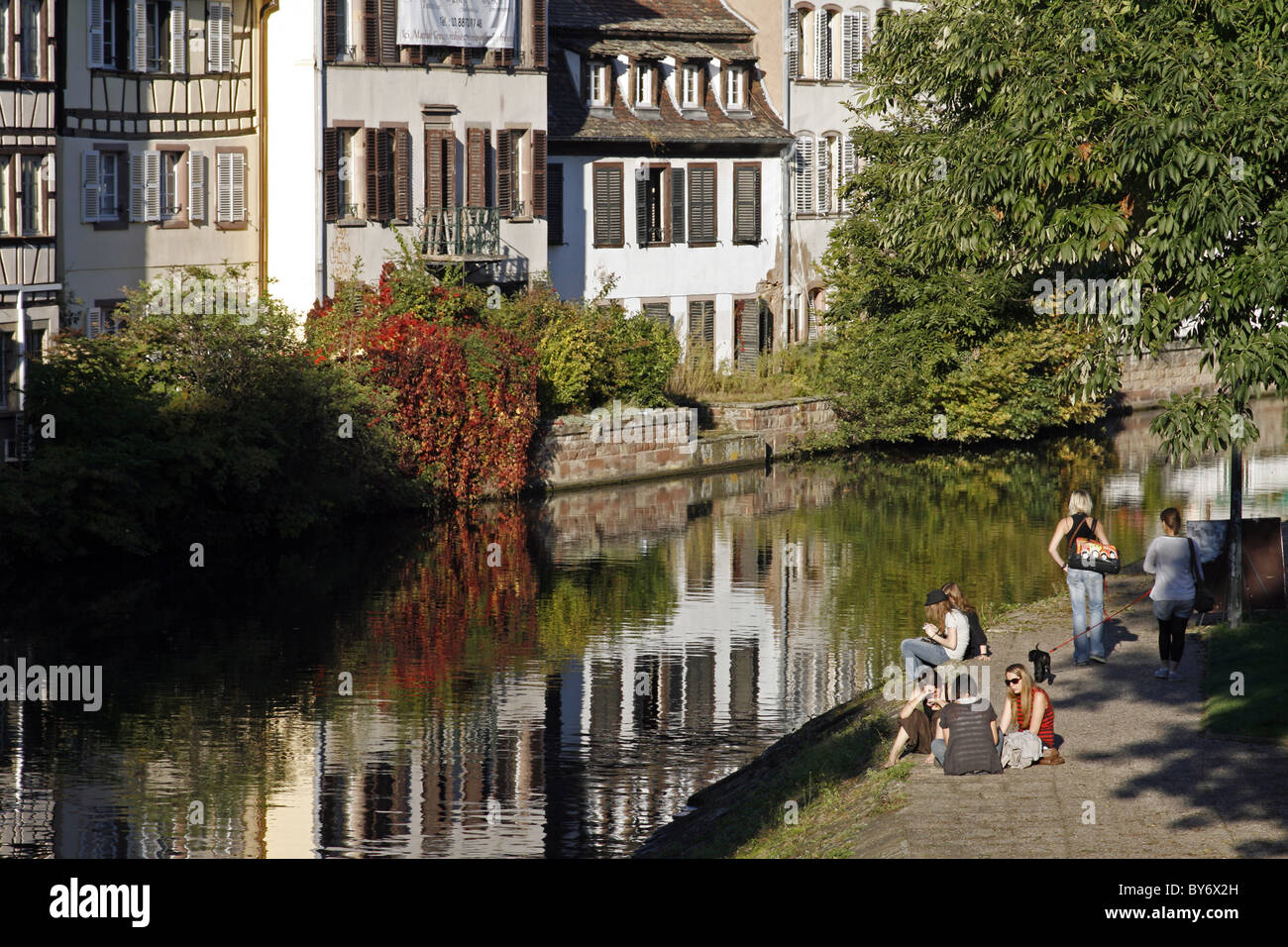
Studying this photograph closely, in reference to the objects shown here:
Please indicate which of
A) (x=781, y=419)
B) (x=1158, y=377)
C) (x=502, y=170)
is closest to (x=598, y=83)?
(x=502, y=170)

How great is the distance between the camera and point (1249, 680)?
16.9m

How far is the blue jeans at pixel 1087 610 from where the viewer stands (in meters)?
18.7

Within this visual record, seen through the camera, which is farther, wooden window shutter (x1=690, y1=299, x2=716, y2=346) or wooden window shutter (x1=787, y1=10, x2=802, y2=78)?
wooden window shutter (x1=787, y1=10, x2=802, y2=78)

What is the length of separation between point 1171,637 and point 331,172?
2544 cm

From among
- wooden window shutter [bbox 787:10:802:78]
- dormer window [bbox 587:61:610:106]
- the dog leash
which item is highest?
wooden window shutter [bbox 787:10:802:78]

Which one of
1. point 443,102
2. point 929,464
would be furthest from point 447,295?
point 929,464

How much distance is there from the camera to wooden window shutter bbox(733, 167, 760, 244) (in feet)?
163

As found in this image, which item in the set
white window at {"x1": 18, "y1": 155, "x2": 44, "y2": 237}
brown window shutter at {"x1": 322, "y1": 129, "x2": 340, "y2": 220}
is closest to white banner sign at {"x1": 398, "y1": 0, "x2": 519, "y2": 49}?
brown window shutter at {"x1": 322, "y1": 129, "x2": 340, "y2": 220}

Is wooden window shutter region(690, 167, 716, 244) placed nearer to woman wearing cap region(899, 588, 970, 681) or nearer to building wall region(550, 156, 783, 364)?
building wall region(550, 156, 783, 364)

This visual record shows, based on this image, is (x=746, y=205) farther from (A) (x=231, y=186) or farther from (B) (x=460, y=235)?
(A) (x=231, y=186)

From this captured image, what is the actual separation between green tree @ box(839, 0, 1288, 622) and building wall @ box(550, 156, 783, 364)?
27107 mm

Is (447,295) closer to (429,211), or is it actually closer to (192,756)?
(429,211)

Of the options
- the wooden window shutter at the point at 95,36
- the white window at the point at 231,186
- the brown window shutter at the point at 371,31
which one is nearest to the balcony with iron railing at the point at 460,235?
the brown window shutter at the point at 371,31

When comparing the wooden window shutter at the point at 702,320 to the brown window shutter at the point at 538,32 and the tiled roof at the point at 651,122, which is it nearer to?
the tiled roof at the point at 651,122
